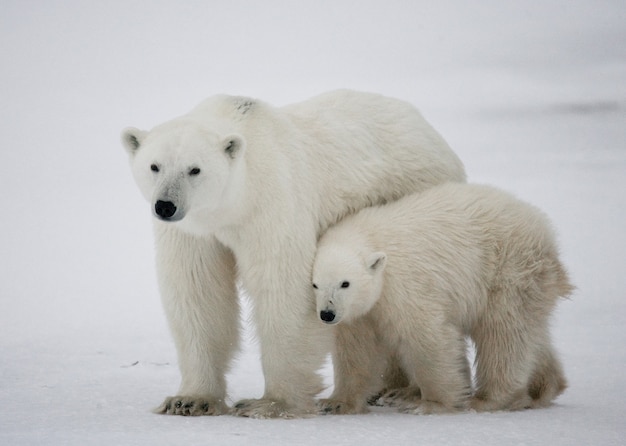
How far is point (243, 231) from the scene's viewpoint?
18.0 ft

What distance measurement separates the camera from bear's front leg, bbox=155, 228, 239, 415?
18.6ft

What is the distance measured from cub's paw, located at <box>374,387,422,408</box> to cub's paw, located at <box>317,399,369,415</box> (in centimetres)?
53

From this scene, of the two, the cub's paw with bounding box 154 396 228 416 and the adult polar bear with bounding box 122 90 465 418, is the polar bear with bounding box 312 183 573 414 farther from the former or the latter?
the cub's paw with bounding box 154 396 228 416

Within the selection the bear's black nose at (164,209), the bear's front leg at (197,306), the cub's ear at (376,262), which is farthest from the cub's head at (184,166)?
the cub's ear at (376,262)

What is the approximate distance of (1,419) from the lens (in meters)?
5.05

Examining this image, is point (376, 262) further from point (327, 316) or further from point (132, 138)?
point (132, 138)

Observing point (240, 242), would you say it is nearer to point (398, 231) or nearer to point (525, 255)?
point (398, 231)

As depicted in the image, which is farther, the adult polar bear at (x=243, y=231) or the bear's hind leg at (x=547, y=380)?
the bear's hind leg at (x=547, y=380)

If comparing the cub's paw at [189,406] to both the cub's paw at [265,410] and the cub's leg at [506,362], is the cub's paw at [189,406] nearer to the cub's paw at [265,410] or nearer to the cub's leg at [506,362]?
the cub's paw at [265,410]

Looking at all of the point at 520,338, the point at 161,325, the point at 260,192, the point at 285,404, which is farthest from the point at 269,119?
the point at 161,325

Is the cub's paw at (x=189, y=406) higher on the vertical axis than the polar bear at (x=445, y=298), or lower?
Result: lower

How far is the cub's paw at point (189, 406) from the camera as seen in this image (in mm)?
5480

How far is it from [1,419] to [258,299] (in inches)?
64.0

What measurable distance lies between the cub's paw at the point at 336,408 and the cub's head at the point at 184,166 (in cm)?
149
